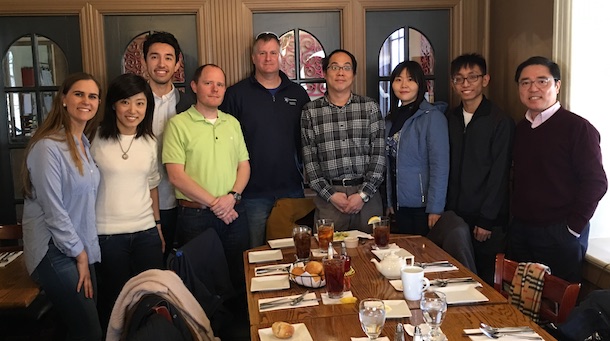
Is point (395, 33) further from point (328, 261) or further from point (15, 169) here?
point (15, 169)

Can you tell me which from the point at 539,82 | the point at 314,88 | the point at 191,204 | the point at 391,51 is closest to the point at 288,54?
the point at 314,88

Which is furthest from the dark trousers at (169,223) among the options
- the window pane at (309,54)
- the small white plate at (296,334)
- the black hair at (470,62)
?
the black hair at (470,62)

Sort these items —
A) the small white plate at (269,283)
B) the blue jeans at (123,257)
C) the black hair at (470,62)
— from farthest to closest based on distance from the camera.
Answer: the black hair at (470,62) → the blue jeans at (123,257) → the small white plate at (269,283)

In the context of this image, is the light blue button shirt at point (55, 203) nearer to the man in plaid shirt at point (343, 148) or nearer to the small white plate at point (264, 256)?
the small white plate at point (264, 256)

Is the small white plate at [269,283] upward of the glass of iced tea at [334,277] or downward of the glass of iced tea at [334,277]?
downward

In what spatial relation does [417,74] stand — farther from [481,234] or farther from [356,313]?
[356,313]

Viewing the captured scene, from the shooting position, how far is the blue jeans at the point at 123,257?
2.54 meters

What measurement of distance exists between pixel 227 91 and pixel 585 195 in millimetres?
1981

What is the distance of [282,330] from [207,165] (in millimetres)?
1494

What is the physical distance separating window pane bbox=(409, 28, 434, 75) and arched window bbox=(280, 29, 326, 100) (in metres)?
0.62

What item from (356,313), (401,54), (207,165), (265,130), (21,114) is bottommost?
(356,313)

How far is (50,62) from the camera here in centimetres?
351

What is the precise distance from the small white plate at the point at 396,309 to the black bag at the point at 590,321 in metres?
0.45

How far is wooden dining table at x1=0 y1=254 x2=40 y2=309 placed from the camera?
209 centimetres
